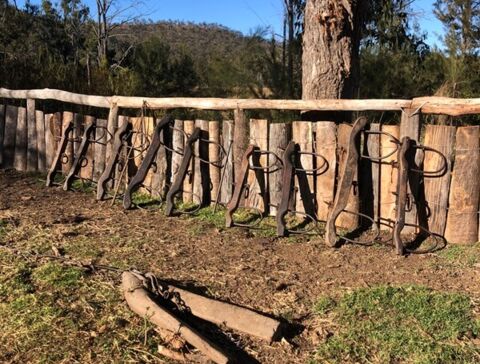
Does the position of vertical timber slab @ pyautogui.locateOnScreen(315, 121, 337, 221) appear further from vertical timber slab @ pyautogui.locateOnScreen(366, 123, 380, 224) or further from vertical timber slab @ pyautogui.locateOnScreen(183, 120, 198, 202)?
vertical timber slab @ pyautogui.locateOnScreen(183, 120, 198, 202)

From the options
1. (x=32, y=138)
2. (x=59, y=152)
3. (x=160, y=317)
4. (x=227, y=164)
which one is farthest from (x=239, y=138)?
(x=32, y=138)

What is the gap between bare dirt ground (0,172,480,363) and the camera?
3.54 metres

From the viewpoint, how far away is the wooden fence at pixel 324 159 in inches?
178

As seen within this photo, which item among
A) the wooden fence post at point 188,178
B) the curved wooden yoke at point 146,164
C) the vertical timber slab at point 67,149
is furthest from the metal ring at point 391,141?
the vertical timber slab at point 67,149

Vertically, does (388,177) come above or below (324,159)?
below

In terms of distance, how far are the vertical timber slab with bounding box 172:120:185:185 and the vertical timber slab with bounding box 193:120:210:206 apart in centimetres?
20

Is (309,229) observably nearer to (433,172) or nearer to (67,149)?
(433,172)

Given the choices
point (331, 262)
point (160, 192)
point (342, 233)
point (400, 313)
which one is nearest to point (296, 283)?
point (331, 262)

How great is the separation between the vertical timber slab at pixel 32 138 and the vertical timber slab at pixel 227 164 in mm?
3024

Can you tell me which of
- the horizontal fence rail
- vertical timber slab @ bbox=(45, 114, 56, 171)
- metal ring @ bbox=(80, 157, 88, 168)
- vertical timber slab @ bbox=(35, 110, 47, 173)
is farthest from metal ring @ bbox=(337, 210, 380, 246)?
vertical timber slab @ bbox=(35, 110, 47, 173)

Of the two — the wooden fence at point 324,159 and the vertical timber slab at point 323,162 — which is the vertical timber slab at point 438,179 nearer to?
the wooden fence at point 324,159

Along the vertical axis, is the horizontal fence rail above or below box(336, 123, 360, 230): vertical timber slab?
above

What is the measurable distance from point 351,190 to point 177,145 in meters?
1.98

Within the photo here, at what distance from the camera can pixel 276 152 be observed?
5.31 metres
